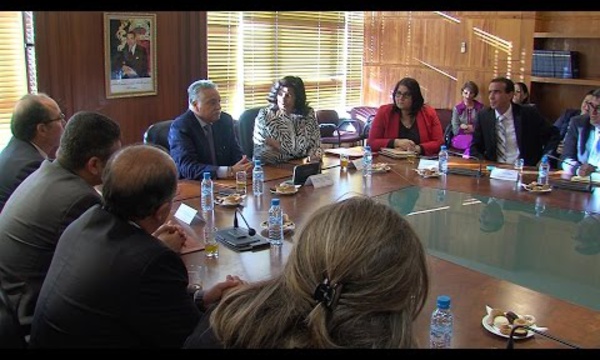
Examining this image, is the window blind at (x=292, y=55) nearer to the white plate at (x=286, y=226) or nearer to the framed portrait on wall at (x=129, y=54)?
the framed portrait on wall at (x=129, y=54)

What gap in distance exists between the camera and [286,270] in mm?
1071

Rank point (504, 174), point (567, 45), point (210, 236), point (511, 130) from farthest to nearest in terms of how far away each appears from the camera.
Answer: point (567, 45)
point (511, 130)
point (504, 174)
point (210, 236)

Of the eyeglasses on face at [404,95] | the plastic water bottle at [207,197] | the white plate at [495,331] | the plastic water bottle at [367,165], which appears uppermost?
the eyeglasses on face at [404,95]

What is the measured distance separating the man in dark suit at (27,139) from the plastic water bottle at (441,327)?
1901 millimetres

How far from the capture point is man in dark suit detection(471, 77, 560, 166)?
418 cm

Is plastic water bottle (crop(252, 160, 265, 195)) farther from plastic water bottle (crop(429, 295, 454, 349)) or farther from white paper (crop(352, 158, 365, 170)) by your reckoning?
plastic water bottle (crop(429, 295, 454, 349))

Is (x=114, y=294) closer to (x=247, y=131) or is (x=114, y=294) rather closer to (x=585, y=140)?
(x=247, y=131)

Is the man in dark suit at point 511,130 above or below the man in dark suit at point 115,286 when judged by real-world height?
above

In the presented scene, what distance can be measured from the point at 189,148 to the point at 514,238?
1.91 m

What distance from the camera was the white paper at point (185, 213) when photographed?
2.61 meters

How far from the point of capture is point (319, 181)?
10.8ft

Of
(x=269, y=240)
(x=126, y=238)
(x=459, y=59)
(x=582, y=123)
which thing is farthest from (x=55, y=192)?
(x=459, y=59)

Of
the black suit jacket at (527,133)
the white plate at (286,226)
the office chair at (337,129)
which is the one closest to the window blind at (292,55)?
the office chair at (337,129)

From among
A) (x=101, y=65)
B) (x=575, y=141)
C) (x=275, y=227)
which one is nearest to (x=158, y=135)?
(x=101, y=65)
